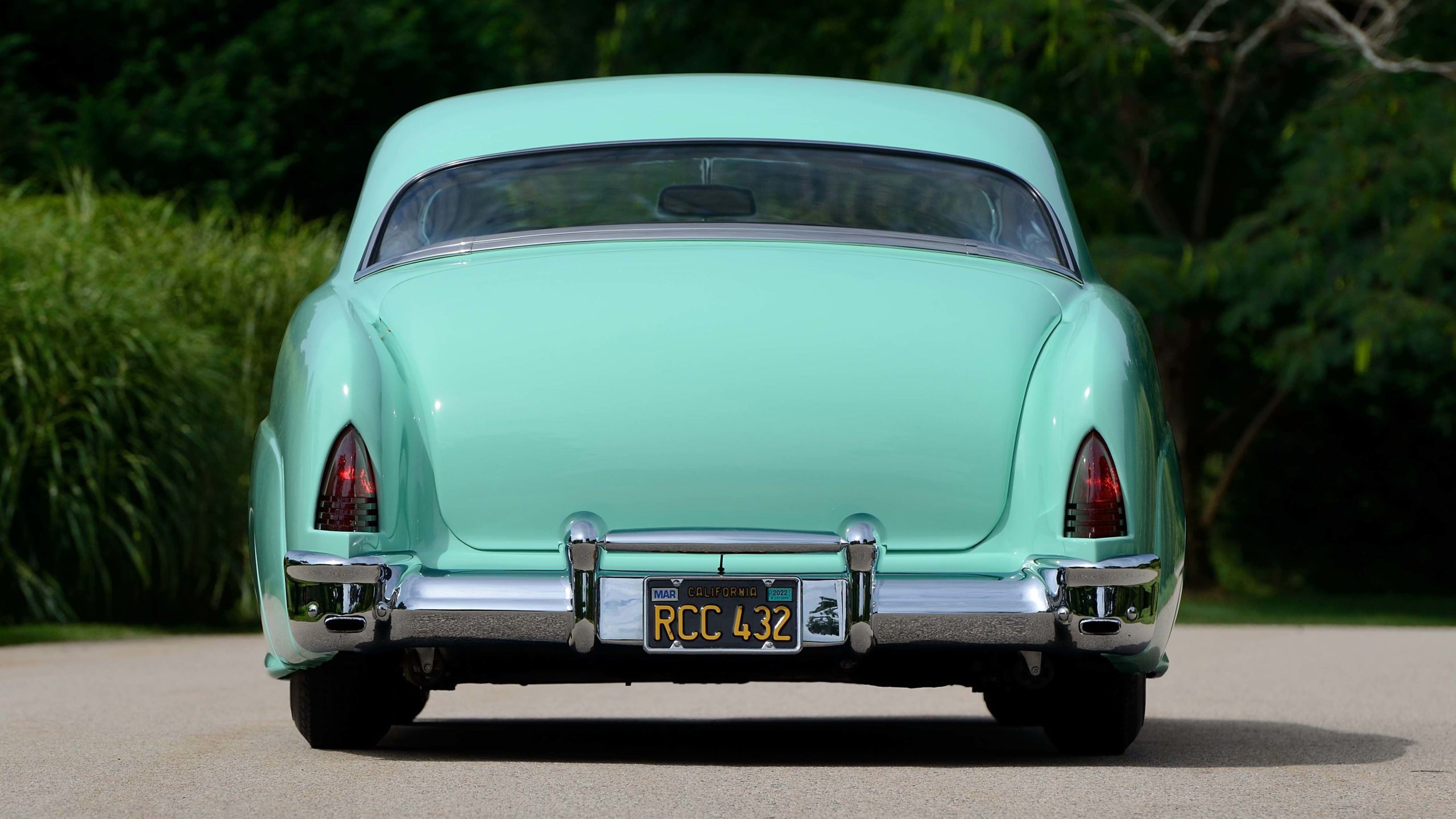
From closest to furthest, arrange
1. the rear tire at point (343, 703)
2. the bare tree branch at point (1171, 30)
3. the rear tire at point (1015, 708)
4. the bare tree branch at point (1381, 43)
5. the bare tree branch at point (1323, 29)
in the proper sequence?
the rear tire at point (343, 703)
the rear tire at point (1015, 708)
the bare tree branch at point (1381, 43)
the bare tree branch at point (1323, 29)
the bare tree branch at point (1171, 30)

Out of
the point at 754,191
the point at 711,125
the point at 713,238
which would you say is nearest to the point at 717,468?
the point at 713,238

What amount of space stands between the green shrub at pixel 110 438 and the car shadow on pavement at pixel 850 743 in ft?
20.1

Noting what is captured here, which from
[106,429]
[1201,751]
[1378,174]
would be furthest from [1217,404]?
[1201,751]

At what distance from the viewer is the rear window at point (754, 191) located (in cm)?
525

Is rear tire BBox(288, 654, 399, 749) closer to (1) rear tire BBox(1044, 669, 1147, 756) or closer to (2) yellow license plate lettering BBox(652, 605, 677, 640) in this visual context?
(2) yellow license plate lettering BBox(652, 605, 677, 640)

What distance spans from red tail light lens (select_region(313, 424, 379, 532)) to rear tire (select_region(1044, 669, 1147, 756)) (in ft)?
5.93

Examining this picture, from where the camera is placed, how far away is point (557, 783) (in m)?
4.65

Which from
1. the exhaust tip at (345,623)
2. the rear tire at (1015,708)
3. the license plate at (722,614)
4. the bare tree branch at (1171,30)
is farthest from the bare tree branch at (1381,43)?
the exhaust tip at (345,623)

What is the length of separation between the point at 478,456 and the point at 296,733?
1751 millimetres

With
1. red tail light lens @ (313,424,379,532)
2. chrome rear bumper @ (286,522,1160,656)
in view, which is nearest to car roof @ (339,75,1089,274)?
red tail light lens @ (313,424,379,532)

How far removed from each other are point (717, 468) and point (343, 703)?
4.27ft

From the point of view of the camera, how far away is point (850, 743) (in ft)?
19.7

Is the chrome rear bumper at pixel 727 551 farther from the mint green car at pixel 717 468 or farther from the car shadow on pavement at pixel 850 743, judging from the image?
the car shadow on pavement at pixel 850 743

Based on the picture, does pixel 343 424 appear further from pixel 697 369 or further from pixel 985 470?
pixel 985 470
